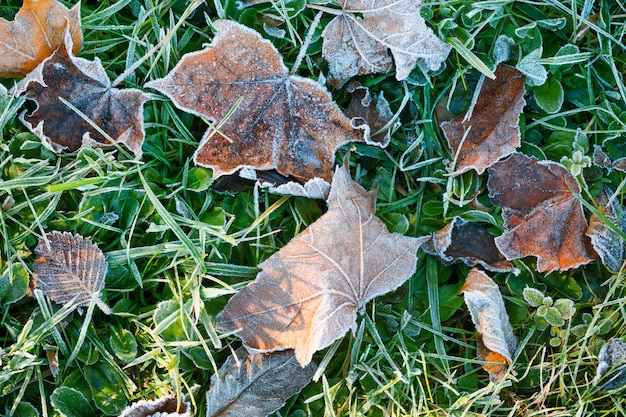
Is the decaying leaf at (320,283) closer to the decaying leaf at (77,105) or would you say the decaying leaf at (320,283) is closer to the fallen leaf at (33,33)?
the decaying leaf at (77,105)

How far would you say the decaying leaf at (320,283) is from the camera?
2.12 m

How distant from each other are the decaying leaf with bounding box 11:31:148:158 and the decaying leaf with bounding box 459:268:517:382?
1.36 metres

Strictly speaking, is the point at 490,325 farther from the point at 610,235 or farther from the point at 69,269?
the point at 69,269

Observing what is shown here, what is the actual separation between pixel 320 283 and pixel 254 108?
68 centimetres

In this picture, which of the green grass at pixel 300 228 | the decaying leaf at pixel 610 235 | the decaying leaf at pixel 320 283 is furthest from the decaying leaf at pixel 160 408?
the decaying leaf at pixel 610 235

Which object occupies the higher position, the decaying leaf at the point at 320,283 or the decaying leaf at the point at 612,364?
the decaying leaf at the point at 320,283

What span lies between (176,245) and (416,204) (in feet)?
3.11

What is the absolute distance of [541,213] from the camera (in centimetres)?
229

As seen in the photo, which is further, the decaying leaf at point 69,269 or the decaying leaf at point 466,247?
the decaying leaf at point 466,247

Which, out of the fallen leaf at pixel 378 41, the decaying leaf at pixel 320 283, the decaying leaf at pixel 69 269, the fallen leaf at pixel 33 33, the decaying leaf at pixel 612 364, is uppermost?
the fallen leaf at pixel 33 33

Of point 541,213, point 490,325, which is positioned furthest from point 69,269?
point 541,213

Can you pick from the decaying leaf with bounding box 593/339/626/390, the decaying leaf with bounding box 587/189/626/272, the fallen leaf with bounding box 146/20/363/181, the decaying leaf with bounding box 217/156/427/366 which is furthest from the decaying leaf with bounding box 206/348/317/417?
the decaying leaf with bounding box 587/189/626/272

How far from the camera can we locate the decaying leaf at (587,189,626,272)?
2283mm

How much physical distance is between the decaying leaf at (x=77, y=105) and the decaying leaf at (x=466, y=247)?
3.86 ft
